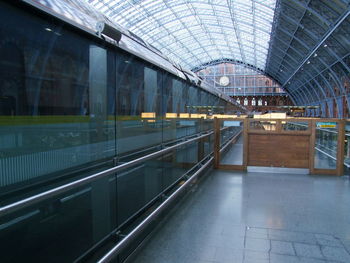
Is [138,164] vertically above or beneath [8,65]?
beneath

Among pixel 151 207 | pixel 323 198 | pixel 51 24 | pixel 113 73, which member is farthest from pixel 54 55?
pixel 323 198

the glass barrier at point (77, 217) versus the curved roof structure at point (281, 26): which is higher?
the curved roof structure at point (281, 26)

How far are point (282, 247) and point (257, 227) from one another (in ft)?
2.17

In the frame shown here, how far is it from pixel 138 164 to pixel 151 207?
A: 0.82 metres

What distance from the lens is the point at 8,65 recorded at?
A: 1764 mm

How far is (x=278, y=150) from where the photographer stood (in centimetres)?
867

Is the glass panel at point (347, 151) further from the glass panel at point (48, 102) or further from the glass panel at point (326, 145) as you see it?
the glass panel at point (48, 102)

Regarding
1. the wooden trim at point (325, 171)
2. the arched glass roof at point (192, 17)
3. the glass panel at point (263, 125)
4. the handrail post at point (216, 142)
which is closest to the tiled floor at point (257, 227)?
the wooden trim at point (325, 171)

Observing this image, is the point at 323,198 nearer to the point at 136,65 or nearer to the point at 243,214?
the point at 243,214

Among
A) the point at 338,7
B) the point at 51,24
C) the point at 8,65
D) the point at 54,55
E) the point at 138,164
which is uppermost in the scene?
the point at 338,7

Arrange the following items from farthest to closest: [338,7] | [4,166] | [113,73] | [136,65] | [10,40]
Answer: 1. [338,7]
2. [136,65]
3. [113,73]
4. [10,40]
5. [4,166]

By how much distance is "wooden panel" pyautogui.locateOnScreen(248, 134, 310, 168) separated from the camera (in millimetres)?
8562

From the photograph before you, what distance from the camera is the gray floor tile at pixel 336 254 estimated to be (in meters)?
3.41

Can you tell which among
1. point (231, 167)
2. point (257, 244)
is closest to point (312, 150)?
point (231, 167)
